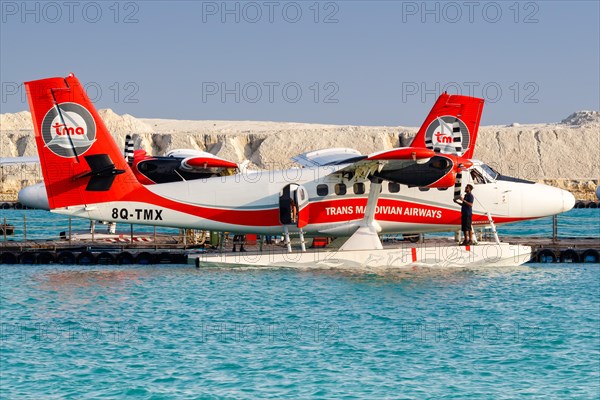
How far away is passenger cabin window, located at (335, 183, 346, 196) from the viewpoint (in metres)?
29.9

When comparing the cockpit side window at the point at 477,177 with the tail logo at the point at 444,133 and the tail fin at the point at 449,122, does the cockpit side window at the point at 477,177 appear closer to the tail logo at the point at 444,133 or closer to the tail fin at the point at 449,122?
the tail fin at the point at 449,122

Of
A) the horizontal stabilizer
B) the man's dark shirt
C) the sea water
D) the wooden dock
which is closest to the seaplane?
the man's dark shirt

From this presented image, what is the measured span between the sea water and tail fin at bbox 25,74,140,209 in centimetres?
264

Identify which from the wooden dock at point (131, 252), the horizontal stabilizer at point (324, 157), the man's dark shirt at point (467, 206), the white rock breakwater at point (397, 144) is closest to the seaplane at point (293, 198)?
the man's dark shirt at point (467, 206)

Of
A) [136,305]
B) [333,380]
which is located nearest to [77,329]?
[136,305]

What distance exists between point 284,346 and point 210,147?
484 ft

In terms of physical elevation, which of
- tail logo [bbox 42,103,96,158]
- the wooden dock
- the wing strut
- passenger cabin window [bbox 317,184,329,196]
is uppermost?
tail logo [bbox 42,103,96,158]

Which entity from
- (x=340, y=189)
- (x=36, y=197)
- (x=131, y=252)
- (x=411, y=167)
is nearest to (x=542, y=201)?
(x=411, y=167)

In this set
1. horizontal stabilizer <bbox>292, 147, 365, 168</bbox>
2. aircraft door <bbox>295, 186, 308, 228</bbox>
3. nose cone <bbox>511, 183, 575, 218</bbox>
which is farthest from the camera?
horizontal stabilizer <bbox>292, 147, 365, 168</bbox>

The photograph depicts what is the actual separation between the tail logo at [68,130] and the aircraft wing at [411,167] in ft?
25.9

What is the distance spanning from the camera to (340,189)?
2994 centimetres

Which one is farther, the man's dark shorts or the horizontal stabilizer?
the horizontal stabilizer

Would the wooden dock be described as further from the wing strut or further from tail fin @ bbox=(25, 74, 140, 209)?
tail fin @ bbox=(25, 74, 140, 209)

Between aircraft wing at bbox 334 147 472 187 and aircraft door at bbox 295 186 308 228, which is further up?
aircraft wing at bbox 334 147 472 187
